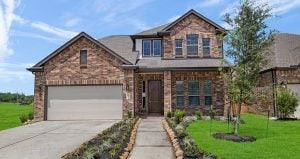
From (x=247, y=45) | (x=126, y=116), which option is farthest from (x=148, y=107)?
(x=247, y=45)

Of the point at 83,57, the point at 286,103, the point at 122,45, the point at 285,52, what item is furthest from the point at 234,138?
the point at 122,45

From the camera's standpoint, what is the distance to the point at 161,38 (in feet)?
77.8

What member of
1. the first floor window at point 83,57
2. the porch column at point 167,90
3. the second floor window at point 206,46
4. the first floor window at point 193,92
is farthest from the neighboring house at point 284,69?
the first floor window at point 83,57

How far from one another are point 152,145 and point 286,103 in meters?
12.7

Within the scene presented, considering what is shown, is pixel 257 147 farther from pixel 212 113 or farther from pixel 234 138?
pixel 212 113

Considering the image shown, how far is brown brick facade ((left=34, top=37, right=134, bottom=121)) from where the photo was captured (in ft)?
67.5

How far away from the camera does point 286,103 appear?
2023 centimetres

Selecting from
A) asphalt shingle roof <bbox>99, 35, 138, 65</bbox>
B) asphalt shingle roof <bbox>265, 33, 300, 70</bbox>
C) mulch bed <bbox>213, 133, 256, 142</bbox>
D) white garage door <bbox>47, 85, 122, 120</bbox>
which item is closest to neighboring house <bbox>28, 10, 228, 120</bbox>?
white garage door <bbox>47, 85, 122, 120</bbox>

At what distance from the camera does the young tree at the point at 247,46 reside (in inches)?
496

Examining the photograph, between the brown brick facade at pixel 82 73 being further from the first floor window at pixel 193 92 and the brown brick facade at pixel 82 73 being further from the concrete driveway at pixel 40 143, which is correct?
the concrete driveway at pixel 40 143

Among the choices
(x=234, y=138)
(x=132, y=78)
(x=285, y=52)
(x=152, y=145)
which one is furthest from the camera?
(x=285, y=52)

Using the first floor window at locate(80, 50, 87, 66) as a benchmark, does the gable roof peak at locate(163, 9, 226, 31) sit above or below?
above

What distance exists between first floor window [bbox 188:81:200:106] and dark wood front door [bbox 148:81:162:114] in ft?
7.41

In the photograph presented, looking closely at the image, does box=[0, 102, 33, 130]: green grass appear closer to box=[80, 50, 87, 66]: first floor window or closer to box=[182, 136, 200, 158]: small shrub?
box=[80, 50, 87, 66]: first floor window
